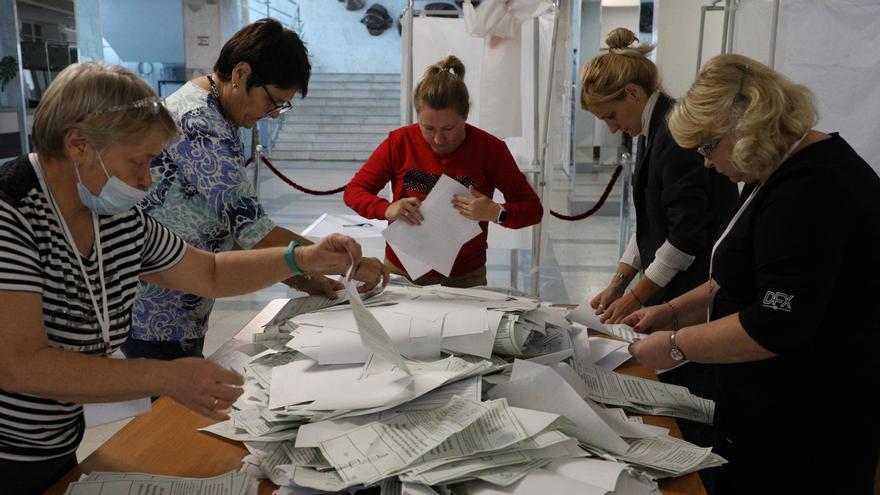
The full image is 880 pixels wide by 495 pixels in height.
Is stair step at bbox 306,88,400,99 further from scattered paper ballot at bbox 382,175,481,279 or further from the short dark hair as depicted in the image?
the short dark hair

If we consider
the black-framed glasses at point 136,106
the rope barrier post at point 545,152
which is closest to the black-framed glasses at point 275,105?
the black-framed glasses at point 136,106

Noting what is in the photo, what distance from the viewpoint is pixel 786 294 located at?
136 cm

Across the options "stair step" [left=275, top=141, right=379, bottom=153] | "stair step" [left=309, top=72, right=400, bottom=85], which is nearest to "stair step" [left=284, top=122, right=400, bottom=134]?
"stair step" [left=275, top=141, right=379, bottom=153]

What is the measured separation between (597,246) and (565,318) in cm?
551

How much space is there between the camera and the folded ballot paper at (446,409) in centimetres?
120

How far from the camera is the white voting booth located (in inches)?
143

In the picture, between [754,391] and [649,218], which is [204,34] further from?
[754,391]

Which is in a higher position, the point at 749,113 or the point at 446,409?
the point at 749,113

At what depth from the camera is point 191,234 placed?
1896 millimetres

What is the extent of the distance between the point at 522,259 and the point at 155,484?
18.8 feet

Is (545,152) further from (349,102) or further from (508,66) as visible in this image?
(349,102)

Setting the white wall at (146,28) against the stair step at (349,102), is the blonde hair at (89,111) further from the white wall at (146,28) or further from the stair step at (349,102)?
the stair step at (349,102)

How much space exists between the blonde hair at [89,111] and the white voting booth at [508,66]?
8.50 feet

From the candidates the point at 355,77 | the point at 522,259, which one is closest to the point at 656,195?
the point at 522,259
